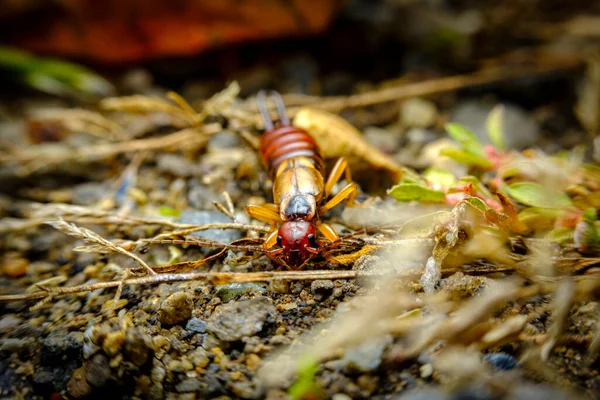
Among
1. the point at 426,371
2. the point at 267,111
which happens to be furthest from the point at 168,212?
the point at 426,371

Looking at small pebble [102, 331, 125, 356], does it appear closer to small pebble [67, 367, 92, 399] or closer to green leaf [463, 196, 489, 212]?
small pebble [67, 367, 92, 399]

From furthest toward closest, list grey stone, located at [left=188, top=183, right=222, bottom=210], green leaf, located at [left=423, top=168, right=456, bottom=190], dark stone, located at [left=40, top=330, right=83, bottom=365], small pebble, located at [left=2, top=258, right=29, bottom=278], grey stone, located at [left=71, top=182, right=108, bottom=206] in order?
grey stone, located at [left=71, top=182, right=108, bottom=206] < grey stone, located at [left=188, top=183, right=222, bottom=210] < green leaf, located at [left=423, top=168, right=456, bottom=190] < small pebble, located at [left=2, top=258, right=29, bottom=278] < dark stone, located at [left=40, top=330, right=83, bottom=365]

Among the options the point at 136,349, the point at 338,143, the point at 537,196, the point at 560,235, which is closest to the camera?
the point at 136,349

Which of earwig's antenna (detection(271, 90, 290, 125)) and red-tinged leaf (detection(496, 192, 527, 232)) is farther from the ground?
earwig's antenna (detection(271, 90, 290, 125))

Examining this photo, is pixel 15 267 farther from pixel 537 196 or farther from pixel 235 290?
pixel 537 196

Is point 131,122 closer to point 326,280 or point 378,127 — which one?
point 378,127

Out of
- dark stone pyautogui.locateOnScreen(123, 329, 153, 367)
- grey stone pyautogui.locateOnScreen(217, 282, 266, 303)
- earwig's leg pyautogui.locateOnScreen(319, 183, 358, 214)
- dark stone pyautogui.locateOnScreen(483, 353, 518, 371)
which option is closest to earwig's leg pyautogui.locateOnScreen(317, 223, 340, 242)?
earwig's leg pyautogui.locateOnScreen(319, 183, 358, 214)

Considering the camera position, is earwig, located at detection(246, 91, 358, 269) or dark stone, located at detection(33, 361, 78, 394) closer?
dark stone, located at detection(33, 361, 78, 394)
